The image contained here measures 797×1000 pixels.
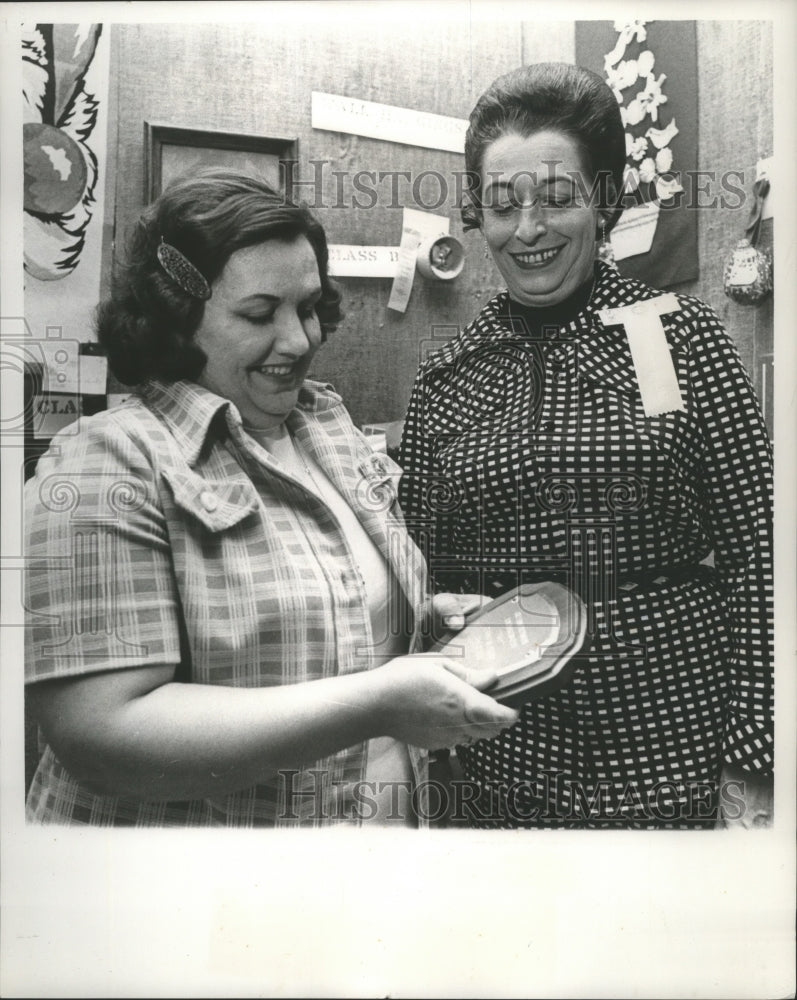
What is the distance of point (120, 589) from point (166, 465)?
0.29 m

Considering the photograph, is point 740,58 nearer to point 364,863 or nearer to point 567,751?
point 567,751

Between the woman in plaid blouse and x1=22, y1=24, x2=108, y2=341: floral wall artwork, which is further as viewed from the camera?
x1=22, y1=24, x2=108, y2=341: floral wall artwork

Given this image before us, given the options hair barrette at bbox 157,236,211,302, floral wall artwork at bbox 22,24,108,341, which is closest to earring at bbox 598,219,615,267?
hair barrette at bbox 157,236,211,302

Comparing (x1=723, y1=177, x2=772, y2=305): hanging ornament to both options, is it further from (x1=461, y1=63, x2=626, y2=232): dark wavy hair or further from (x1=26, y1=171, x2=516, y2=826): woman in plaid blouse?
(x1=26, y1=171, x2=516, y2=826): woman in plaid blouse

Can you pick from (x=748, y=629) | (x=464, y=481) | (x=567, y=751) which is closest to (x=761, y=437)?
(x=748, y=629)

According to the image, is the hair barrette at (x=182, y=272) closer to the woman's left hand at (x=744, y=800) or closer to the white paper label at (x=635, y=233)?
the white paper label at (x=635, y=233)

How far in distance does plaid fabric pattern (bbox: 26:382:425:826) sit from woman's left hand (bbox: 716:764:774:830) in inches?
28.1

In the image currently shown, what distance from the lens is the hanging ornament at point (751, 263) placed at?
224 centimetres

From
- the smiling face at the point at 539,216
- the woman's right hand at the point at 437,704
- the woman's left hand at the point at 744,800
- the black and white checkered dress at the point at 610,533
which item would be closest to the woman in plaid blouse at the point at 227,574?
the woman's right hand at the point at 437,704

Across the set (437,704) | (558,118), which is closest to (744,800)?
(437,704)

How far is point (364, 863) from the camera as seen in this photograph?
7.32ft

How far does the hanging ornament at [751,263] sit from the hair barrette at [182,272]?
1.20m

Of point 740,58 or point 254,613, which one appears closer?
point 254,613

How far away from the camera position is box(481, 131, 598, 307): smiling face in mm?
2168
